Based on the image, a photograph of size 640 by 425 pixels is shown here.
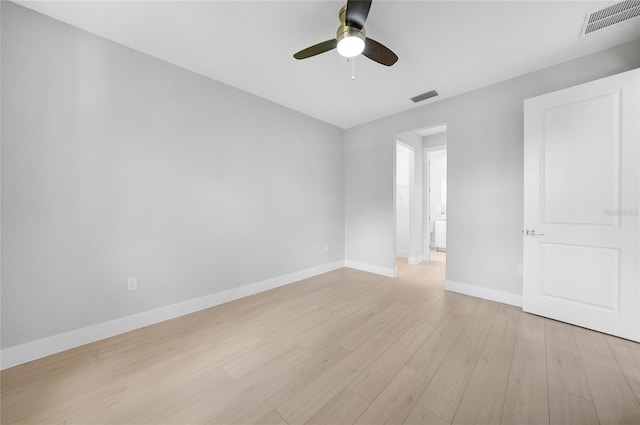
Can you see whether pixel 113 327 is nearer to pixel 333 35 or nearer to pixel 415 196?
pixel 333 35

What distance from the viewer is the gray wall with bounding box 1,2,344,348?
1.69 m

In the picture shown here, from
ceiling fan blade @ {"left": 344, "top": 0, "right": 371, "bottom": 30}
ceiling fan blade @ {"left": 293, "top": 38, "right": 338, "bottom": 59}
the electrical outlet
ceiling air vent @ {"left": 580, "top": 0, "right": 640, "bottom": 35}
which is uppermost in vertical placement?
ceiling air vent @ {"left": 580, "top": 0, "right": 640, "bottom": 35}

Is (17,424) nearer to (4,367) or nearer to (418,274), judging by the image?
(4,367)

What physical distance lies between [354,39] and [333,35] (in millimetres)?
530

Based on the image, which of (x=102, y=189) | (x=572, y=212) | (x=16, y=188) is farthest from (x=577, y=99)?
(x=16, y=188)

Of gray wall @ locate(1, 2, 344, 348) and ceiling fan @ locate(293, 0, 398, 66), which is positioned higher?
ceiling fan @ locate(293, 0, 398, 66)

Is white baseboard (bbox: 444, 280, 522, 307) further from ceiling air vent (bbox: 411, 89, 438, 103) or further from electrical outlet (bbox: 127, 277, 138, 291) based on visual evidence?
electrical outlet (bbox: 127, 277, 138, 291)

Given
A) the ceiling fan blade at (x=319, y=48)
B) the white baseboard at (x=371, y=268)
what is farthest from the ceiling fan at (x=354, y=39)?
the white baseboard at (x=371, y=268)

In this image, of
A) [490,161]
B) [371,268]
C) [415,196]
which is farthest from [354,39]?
[415,196]

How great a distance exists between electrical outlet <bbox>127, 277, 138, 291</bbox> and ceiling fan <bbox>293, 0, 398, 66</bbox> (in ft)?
8.16

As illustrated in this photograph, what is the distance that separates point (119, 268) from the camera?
6.79 ft

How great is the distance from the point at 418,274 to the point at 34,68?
4.91 m

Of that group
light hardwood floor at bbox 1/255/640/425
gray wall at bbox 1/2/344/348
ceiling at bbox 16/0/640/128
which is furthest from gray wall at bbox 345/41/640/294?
gray wall at bbox 1/2/344/348

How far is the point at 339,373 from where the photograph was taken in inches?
61.8
